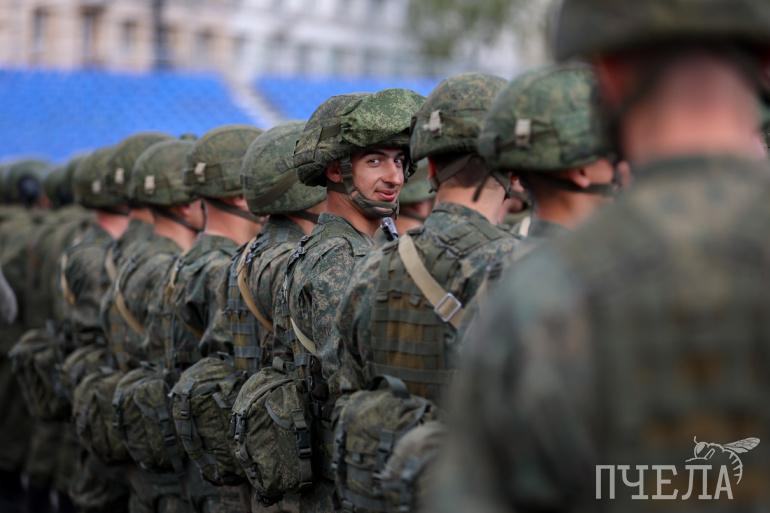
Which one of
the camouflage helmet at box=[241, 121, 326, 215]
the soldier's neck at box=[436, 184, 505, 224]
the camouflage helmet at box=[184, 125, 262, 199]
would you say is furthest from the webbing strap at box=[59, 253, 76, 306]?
the soldier's neck at box=[436, 184, 505, 224]

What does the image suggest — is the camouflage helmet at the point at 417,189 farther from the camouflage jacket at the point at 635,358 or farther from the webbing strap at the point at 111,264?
the camouflage jacket at the point at 635,358

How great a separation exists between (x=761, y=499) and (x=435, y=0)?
2298 inches

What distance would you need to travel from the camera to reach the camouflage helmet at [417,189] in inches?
342

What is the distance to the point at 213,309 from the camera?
7.88 metres

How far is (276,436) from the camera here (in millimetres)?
6656

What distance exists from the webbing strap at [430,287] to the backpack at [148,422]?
362 centimetres

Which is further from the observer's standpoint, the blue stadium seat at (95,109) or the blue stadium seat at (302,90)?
the blue stadium seat at (302,90)

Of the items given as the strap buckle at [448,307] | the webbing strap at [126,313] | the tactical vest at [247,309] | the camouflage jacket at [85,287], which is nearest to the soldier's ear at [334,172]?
the tactical vest at [247,309]

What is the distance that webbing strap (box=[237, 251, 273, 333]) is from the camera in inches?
285

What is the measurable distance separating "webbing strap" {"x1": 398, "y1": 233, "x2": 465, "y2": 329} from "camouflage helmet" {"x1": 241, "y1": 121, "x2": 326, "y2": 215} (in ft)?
7.90

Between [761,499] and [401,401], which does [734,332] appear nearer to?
[761,499]

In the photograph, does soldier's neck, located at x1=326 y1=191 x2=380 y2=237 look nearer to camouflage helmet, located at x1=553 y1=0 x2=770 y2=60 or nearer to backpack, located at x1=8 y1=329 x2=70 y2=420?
camouflage helmet, located at x1=553 y1=0 x2=770 y2=60

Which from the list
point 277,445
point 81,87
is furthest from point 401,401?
point 81,87

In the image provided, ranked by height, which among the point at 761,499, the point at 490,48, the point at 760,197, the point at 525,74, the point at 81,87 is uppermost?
the point at 490,48
